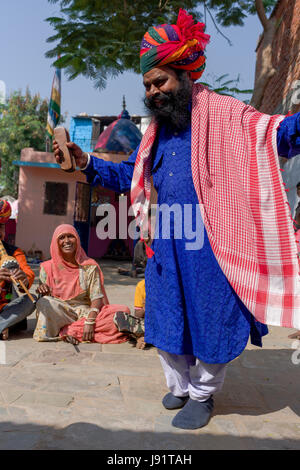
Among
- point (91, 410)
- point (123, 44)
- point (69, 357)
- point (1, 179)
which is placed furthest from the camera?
point (1, 179)

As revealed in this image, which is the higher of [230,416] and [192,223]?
[192,223]

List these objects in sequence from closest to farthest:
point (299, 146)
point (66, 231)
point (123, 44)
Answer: point (299, 146)
point (66, 231)
point (123, 44)

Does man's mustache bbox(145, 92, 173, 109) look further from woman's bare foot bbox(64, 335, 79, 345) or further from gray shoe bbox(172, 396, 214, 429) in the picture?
woman's bare foot bbox(64, 335, 79, 345)

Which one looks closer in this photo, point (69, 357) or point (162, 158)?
point (162, 158)

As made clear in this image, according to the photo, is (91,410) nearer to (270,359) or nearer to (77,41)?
(270,359)

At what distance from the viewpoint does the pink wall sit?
13.5 metres

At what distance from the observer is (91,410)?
2541 millimetres

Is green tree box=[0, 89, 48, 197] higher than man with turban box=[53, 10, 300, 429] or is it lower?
higher

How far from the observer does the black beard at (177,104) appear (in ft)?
8.14

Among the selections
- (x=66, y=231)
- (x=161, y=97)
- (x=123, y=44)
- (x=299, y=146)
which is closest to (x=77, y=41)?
(x=123, y=44)

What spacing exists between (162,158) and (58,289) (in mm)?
2422

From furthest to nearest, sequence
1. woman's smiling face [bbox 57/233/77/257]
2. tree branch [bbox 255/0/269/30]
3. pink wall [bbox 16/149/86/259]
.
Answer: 1. pink wall [bbox 16/149/86/259]
2. tree branch [bbox 255/0/269/30]
3. woman's smiling face [bbox 57/233/77/257]

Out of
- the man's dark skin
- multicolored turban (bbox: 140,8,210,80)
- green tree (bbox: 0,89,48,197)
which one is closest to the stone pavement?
the man's dark skin

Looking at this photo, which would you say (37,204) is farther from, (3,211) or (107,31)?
(3,211)
